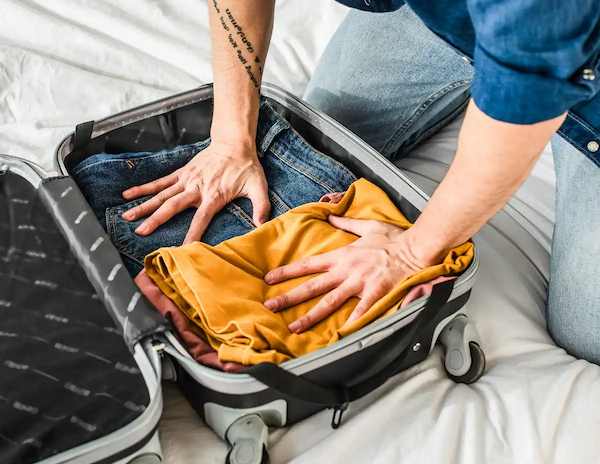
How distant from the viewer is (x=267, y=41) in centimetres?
105

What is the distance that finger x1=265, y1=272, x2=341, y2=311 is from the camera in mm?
834

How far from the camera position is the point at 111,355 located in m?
0.77

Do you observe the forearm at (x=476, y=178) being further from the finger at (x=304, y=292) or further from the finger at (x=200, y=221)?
the finger at (x=200, y=221)

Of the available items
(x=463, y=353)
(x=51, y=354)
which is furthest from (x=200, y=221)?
(x=463, y=353)

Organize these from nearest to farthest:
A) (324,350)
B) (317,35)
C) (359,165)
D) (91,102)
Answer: (324,350), (359,165), (91,102), (317,35)

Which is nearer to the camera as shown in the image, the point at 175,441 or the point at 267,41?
the point at 175,441

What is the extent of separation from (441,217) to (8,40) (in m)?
0.91

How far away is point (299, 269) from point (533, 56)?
374 mm

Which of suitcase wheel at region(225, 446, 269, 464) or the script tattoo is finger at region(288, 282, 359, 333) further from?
the script tattoo

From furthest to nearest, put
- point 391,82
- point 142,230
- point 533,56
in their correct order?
1. point 391,82
2. point 142,230
3. point 533,56

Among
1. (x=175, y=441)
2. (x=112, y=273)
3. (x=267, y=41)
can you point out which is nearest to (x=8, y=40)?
(x=267, y=41)

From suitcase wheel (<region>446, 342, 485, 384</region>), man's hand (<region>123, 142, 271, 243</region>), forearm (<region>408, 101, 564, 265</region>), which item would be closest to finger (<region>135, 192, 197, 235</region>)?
man's hand (<region>123, 142, 271, 243</region>)

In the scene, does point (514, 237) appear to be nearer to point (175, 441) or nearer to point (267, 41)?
point (267, 41)

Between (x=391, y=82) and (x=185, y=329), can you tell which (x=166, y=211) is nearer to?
(x=185, y=329)
